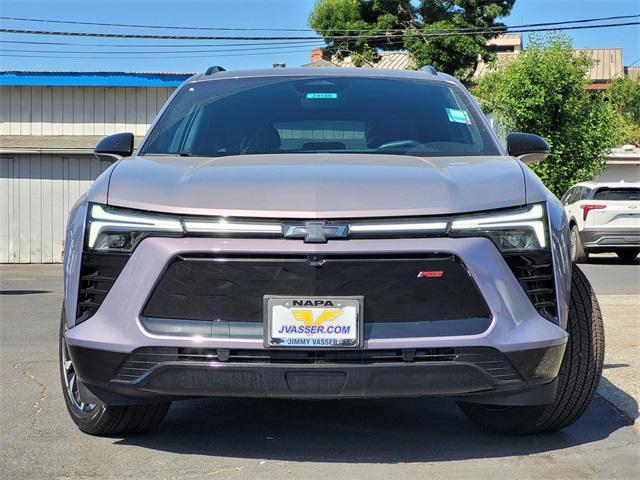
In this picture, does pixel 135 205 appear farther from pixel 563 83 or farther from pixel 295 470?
pixel 563 83

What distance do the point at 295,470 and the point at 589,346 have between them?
1.40 m

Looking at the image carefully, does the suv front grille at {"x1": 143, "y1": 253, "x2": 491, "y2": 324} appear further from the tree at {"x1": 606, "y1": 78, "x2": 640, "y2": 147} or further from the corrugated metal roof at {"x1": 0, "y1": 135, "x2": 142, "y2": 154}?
the tree at {"x1": 606, "y1": 78, "x2": 640, "y2": 147}

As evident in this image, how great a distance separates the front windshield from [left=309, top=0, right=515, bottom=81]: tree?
31198 mm

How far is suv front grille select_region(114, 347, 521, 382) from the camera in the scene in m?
3.70

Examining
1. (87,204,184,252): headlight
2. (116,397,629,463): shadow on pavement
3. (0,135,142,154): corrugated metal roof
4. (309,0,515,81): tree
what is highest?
(309,0,515,81): tree

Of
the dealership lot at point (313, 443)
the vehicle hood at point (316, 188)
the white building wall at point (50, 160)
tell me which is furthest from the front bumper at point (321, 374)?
the white building wall at point (50, 160)

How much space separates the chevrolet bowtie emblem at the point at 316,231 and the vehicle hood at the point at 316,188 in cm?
4

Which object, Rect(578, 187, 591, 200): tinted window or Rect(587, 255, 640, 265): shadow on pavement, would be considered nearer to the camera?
Rect(578, 187, 591, 200): tinted window

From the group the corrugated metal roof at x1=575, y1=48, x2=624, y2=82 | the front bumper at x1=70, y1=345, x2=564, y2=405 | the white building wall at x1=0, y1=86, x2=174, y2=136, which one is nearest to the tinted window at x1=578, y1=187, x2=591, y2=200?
the white building wall at x1=0, y1=86, x2=174, y2=136

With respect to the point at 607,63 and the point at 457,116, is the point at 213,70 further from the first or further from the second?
the point at 607,63

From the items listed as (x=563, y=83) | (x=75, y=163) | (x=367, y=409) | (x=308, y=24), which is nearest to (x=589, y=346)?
(x=367, y=409)

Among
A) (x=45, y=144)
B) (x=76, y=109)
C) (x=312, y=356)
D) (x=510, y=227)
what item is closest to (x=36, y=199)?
(x=45, y=144)

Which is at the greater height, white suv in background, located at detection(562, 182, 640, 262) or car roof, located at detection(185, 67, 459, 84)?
car roof, located at detection(185, 67, 459, 84)

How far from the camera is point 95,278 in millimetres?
3834
